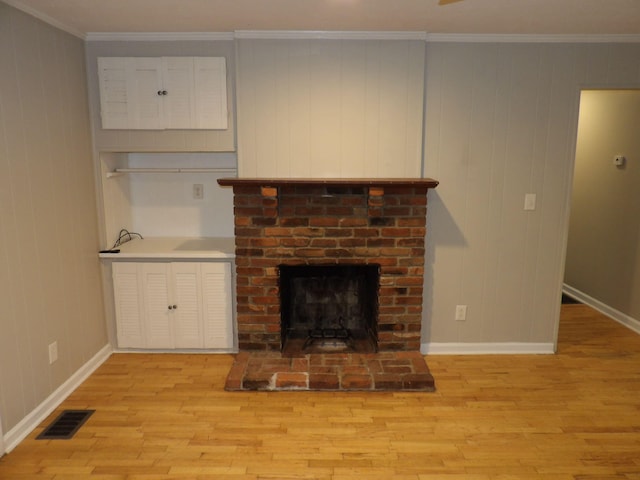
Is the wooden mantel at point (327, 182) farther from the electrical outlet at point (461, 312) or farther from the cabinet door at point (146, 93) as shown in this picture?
the electrical outlet at point (461, 312)

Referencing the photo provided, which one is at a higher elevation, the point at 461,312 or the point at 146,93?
the point at 146,93

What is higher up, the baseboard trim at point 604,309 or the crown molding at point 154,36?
the crown molding at point 154,36

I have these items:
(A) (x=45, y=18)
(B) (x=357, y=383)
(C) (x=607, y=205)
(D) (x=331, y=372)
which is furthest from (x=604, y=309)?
(A) (x=45, y=18)

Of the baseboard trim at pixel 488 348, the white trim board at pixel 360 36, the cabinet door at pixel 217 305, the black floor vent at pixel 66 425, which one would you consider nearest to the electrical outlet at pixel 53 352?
the black floor vent at pixel 66 425

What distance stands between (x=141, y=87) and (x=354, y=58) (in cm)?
149

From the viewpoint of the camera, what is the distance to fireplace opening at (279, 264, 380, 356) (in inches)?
138

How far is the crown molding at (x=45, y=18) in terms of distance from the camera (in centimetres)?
250

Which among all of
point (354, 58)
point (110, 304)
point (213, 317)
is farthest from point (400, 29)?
point (110, 304)

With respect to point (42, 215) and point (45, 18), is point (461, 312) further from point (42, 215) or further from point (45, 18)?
point (45, 18)

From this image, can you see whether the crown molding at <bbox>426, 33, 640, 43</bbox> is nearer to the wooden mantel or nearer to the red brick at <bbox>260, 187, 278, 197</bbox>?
the wooden mantel

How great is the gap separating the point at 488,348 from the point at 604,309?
5.45 feet

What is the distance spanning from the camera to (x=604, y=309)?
450 centimetres

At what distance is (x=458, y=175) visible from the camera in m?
3.41

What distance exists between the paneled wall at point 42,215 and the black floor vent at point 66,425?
0.15 metres
